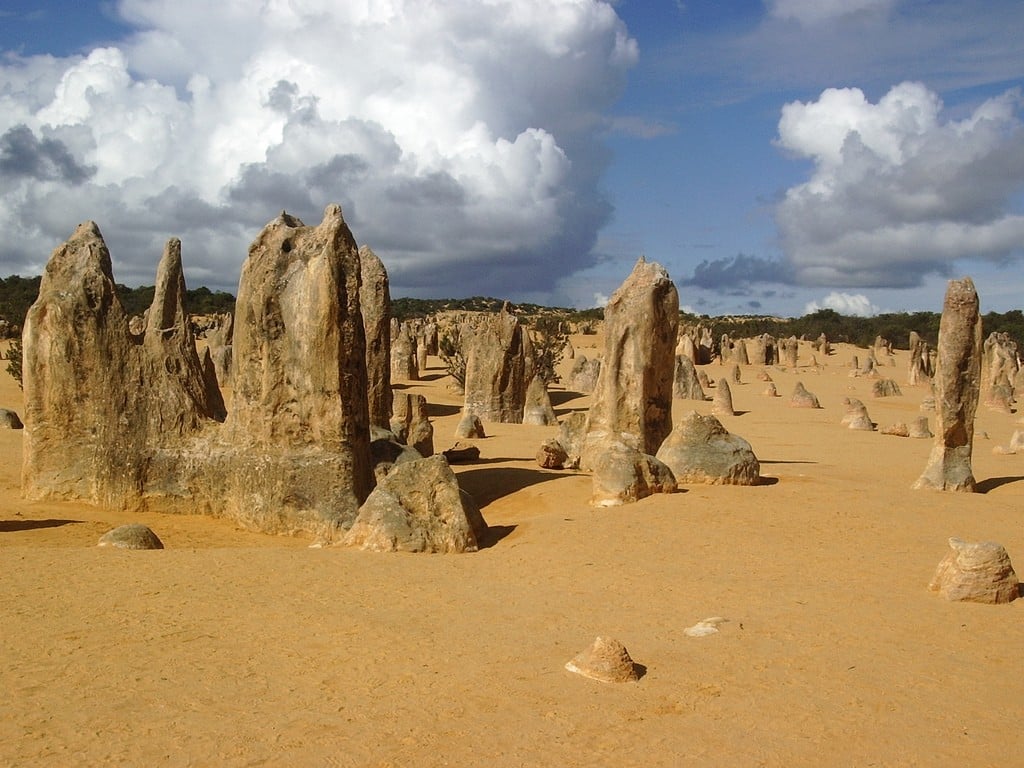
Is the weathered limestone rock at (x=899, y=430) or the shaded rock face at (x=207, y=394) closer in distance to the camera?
the shaded rock face at (x=207, y=394)

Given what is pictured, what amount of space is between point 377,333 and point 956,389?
791cm

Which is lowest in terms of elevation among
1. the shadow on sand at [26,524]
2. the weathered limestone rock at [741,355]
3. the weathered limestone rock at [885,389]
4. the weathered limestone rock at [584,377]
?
the shadow on sand at [26,524]

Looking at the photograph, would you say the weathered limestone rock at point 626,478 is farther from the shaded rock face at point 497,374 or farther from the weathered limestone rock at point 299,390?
the shaded rock face at point 497,374

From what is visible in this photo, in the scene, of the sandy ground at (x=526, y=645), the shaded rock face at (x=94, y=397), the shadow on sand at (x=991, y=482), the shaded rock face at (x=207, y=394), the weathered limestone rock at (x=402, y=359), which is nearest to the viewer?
the sandy ground at (x=526, y=645)

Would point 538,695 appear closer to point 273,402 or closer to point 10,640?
point 10,640

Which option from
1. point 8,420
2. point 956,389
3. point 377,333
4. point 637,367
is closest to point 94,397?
point 377,333

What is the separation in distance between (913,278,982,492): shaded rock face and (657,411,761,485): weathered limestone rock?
235 centimetres

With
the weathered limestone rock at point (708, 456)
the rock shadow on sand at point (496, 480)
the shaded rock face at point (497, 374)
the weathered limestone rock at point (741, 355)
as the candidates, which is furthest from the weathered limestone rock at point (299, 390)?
the weathered limestone rock at point (741, 355)

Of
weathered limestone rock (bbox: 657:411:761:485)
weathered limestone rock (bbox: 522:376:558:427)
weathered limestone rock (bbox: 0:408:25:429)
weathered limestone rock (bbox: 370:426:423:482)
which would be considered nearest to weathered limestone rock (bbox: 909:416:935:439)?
weathered limestone rock (bbox: 522:376:558:427)

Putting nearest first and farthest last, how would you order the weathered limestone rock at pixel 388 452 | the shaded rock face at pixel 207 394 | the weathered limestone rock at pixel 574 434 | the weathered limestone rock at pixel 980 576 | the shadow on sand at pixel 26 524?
the weathered limestone rock at pixel 980 576 < the shadow on sand at pixel 26 524 < the shaded rock face at pixel 207 394 < the weathered limestone rock at pixel 388 452 < the weathered limestone rock at pixel 574 434

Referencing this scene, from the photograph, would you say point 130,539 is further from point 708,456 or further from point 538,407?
point 538,407

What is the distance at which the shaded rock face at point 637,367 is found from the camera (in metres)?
13.1

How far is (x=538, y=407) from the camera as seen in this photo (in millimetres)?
21531

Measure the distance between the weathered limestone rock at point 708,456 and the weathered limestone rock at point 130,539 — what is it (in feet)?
19.4
